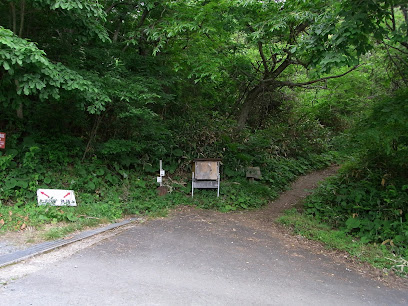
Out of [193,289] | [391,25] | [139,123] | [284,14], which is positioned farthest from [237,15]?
[193,289]

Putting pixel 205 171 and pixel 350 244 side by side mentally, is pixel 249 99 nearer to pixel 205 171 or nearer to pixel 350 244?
pixel 205 171

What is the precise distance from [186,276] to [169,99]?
621 centimetres

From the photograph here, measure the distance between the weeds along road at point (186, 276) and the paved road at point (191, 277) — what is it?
1 cm

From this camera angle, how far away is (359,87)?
39.7 ft

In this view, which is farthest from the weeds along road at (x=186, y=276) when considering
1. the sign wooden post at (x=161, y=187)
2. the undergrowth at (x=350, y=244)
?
the sign wooden post at (x=161, y=187)

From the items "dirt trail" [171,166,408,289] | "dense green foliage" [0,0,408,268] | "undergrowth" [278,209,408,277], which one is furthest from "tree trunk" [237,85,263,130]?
"undergrowth" [278,209,408,277]

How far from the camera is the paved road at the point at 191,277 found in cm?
342

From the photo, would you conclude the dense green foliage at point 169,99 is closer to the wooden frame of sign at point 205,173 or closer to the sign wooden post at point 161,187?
the sign wooden post at point 161,187

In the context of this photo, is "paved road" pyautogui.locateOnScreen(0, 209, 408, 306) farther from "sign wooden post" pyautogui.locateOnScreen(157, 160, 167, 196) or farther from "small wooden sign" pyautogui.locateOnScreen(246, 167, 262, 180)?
"small wooden sign" pyautogui.locateOnScreen(246, 167, 262, 180)

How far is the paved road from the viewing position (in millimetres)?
3416

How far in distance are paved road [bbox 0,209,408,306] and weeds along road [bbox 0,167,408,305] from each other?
0.03 feet

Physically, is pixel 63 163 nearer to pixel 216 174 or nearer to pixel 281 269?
pixel 216 174

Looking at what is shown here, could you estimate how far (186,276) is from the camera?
4.07 m

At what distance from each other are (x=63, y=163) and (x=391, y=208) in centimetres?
841
